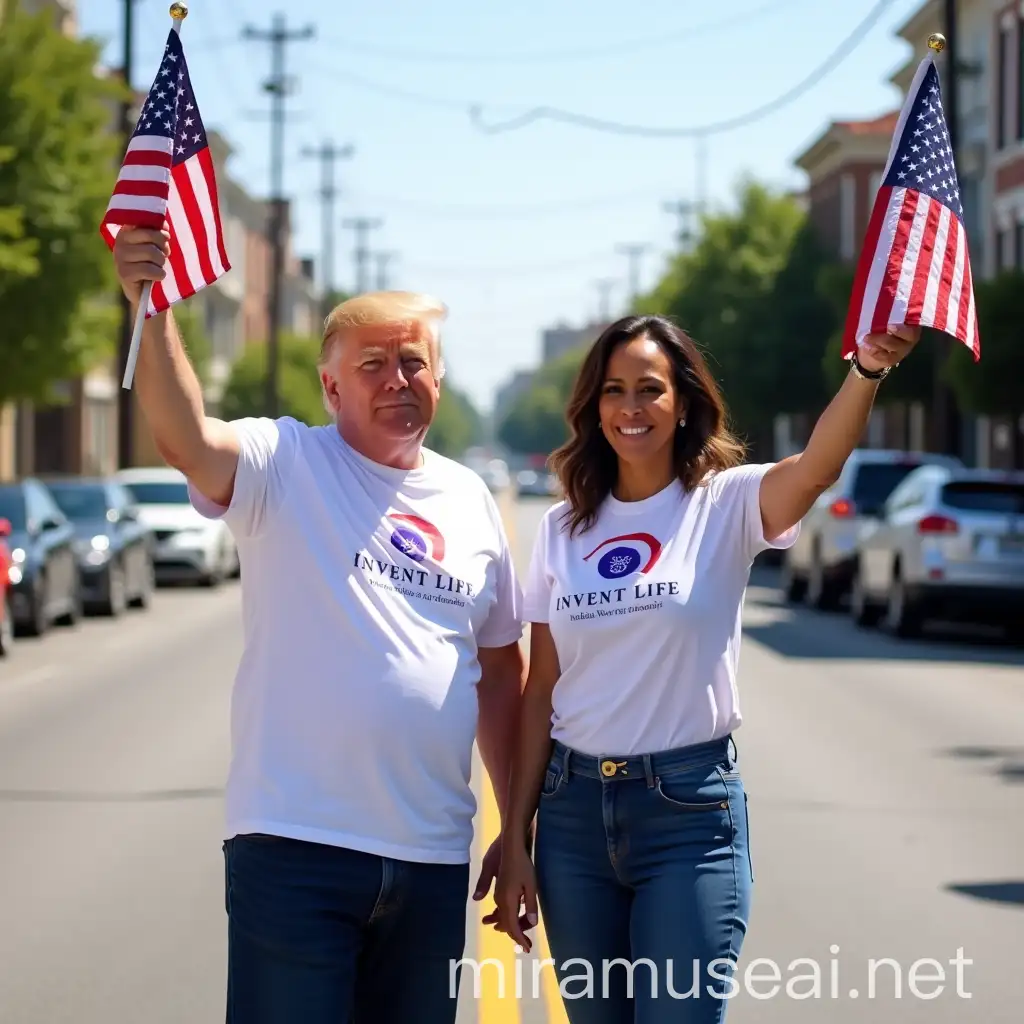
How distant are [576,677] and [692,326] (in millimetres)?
55576

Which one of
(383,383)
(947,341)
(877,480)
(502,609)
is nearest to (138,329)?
(383,383)

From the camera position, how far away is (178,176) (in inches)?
177

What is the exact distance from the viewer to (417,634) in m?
4.04

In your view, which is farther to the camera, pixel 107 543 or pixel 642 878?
pixel 107 543

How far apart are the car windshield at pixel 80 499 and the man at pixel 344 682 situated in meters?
20.2

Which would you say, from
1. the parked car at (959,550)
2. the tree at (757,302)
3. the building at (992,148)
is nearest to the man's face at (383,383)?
the parked car at (959,550)

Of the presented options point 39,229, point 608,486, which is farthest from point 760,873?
point 39,229

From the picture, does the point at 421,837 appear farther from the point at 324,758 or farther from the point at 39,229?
the point at 39,229

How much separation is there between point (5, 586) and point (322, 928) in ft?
49.0

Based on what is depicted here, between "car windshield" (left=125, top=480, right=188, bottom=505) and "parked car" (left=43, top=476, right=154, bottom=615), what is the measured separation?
13.6 feet

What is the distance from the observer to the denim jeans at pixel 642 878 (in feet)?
13.7

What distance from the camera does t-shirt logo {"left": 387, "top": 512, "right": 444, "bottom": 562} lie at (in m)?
4.09

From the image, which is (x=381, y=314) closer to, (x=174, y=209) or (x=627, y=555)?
(x=174, y=209)

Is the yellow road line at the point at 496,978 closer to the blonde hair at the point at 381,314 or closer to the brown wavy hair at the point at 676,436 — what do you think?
the brown wavy hair at the point at 676,436
